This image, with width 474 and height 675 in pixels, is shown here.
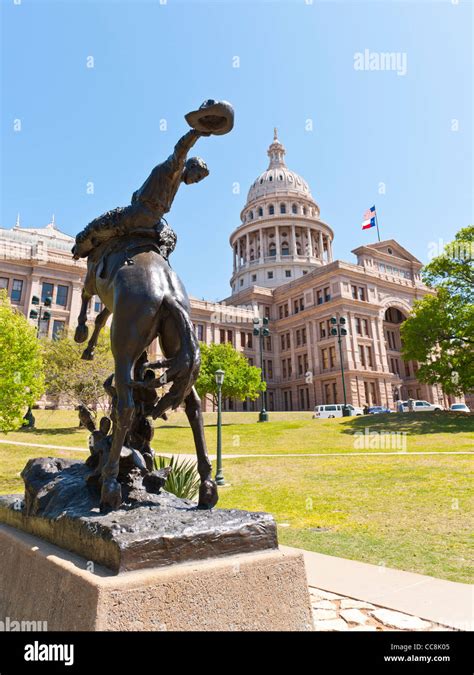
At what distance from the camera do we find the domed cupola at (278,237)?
8138 cm

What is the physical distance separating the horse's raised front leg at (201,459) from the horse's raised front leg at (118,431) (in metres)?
0.61

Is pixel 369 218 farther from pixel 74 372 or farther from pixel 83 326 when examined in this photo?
pixel 83 326

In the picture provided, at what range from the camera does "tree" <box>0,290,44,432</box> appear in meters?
15.8

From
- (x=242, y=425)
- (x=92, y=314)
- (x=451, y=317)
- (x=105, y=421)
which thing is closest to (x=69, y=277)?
(x=92, y=314)

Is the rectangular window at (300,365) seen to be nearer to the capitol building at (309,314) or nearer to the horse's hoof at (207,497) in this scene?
the capitol building at (309,314)

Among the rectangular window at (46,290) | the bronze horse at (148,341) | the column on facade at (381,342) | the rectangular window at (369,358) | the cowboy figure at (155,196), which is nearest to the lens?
the bronze horse at (148,341)

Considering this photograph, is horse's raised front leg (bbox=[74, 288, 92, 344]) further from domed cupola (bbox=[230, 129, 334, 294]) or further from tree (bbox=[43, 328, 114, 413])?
domed cupola (bbox=[230, 129, 334, 294])

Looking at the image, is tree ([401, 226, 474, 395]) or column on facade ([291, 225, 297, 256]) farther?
column on facade ([291, 225, 297, 256])

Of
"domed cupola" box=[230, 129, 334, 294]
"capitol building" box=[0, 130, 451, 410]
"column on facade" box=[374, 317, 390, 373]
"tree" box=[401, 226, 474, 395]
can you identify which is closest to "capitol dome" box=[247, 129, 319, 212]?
"domed cupola" box=[230, 129, 334, 294]

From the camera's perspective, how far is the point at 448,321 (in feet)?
107

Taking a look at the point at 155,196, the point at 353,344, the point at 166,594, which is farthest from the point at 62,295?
the point at 166,594

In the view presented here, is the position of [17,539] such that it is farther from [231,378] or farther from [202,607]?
[231,378]

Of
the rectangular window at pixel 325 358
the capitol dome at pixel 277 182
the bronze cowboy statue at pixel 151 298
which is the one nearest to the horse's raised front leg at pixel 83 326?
the bronze cowboy statue at pixel 151 298

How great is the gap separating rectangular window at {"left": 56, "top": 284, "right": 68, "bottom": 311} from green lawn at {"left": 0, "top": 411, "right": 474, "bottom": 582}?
933 inches
